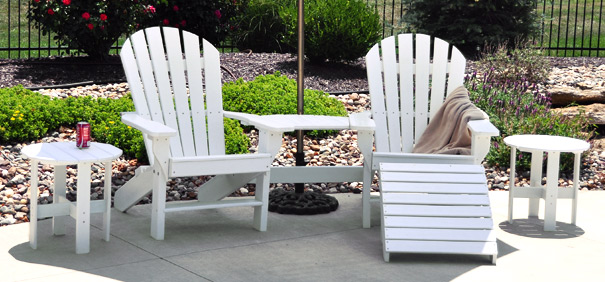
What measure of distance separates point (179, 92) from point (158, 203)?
2.90 feet

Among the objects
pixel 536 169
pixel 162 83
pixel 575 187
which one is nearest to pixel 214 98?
pixel 162 83

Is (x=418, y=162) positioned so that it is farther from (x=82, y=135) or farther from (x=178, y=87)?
(x=82, y=135)

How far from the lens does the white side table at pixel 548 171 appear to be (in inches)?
163

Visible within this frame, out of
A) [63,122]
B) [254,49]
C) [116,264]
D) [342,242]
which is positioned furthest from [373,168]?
[254,49]

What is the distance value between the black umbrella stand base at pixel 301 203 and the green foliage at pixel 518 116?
4.99 feet

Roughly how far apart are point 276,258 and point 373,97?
136 centimetres

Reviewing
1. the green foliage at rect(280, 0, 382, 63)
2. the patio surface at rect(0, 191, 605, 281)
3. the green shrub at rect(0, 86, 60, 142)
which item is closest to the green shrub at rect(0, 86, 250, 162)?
the green shrub at rect(0, 86, 60, 142)

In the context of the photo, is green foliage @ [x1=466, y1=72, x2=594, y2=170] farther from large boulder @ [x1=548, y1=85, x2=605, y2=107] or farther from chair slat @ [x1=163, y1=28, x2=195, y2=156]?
chair slat @ [x1=163, y1=28, x2=195, y2=156]

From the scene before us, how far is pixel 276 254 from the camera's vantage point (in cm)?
372

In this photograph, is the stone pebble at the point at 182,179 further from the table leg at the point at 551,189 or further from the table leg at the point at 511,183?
the table leg at the point at 551,189

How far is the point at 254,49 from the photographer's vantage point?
880cm

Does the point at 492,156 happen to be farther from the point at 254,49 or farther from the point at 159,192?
the point at 254,49

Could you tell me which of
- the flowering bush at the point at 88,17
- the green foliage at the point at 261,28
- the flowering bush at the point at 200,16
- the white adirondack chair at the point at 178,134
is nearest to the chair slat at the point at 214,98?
the white adirondack chair at the point at 178,134

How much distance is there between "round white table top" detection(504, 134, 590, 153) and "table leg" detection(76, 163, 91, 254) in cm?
214
